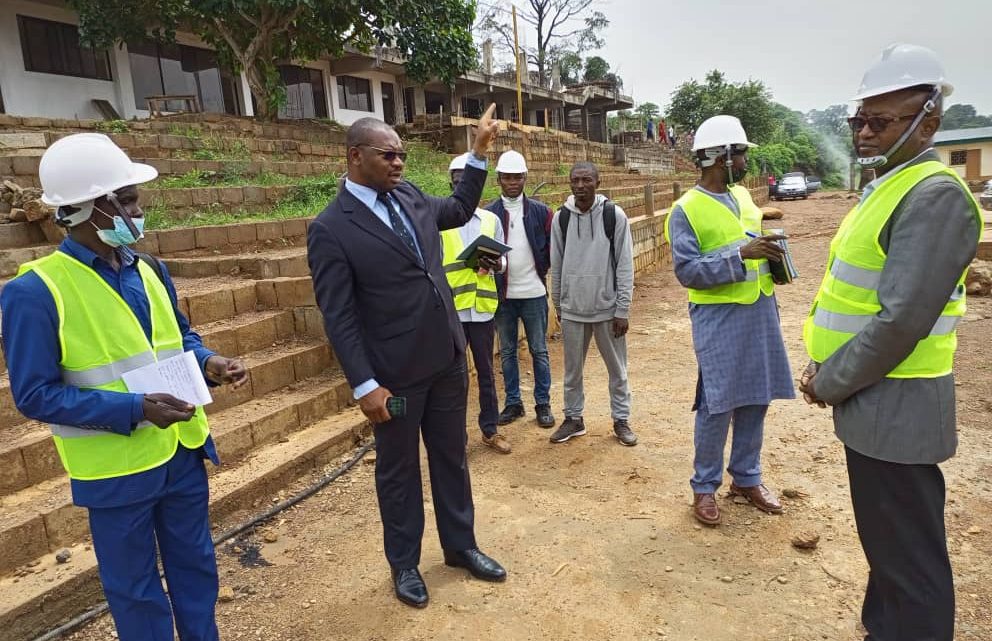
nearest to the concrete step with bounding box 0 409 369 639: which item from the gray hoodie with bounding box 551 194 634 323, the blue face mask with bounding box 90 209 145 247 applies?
the blue face mask with bounding box 90 209 145 247

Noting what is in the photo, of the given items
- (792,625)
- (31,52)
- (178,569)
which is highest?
(31,52)

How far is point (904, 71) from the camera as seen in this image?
5.56 feet

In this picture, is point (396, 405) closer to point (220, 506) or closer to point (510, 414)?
point (220, 506)

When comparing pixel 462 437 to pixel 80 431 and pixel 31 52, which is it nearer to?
pixel 80 431

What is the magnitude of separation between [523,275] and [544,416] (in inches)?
42.0

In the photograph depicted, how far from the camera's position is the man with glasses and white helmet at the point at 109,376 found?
1746 mm

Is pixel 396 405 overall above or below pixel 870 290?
below

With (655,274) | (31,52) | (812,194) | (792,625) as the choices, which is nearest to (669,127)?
(812,194)

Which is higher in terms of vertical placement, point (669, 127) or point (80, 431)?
point (669, 127)

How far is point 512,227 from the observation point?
15.0 feet

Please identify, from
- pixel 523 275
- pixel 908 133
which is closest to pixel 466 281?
pixel 523 275

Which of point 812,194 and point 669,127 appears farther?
point 669,127

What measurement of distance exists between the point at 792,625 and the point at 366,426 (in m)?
2.91

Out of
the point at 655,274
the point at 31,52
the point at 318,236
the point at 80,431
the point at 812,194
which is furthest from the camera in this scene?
the point at 812,194
